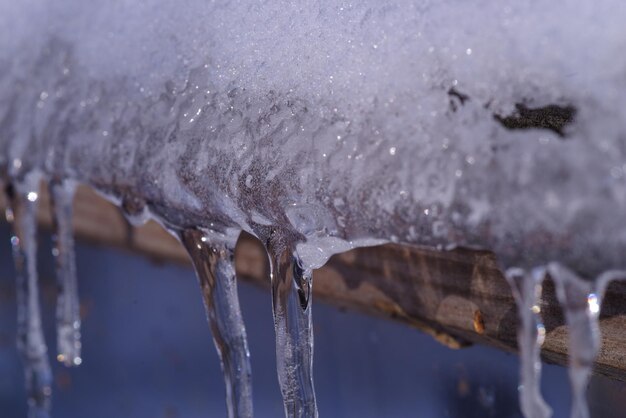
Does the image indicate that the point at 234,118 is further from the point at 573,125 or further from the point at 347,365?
the point at 347,365

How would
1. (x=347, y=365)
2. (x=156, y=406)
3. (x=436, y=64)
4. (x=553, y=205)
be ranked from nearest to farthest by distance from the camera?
(x=553, y=205), (x=436, y=64), (x=347, y=365), (x=156, y=406)

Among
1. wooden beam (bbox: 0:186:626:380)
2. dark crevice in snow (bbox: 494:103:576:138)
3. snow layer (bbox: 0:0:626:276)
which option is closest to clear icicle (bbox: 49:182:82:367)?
snow layer (bbox: 0:0:626:276)

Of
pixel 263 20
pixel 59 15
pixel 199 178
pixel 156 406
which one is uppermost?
pixel 59 15

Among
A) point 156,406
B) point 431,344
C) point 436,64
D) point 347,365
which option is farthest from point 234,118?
point 156,406

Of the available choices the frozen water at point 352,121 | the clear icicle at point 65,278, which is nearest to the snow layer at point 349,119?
the frozen water at point 352,121

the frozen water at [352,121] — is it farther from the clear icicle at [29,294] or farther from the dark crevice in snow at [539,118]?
the clear icicle at [29,294]

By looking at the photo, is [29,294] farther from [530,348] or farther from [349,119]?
[530,348]

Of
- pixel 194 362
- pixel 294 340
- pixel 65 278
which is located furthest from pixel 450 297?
pixel 194 362
